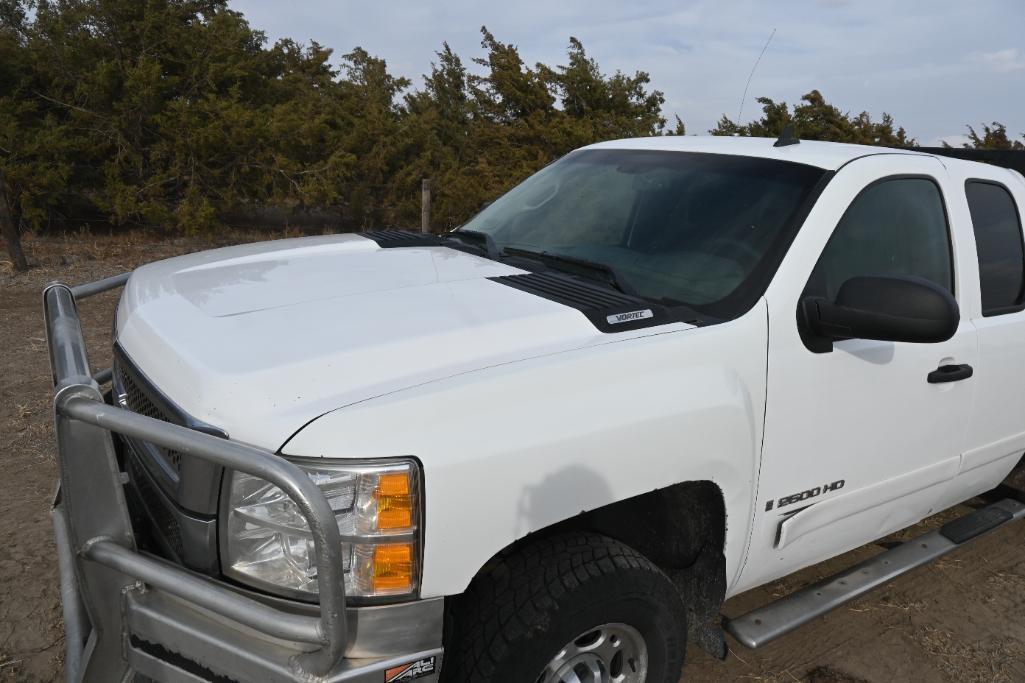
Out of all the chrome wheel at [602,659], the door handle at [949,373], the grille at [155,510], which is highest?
the door handle at [949,373]

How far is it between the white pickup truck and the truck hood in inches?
0.5

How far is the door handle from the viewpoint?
2846 mm

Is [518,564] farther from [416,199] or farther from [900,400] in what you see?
[416,199]

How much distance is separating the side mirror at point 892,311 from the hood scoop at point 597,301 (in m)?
0.53

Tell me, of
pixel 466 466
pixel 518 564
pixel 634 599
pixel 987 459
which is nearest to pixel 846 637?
pixel 987 459

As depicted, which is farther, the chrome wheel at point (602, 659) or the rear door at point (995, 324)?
the rear door at point (995, 324)

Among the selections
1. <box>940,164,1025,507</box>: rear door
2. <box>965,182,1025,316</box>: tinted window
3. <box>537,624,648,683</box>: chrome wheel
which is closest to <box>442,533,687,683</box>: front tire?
<box>537,624,648,683</box>: chrome wheel

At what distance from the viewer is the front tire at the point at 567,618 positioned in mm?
1910

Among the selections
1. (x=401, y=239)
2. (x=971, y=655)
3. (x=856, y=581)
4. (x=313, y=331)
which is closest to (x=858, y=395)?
(x=856, y=581)

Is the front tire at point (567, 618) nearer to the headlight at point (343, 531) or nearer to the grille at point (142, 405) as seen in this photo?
the headlight at point (343, 531)

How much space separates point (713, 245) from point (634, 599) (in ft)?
4.13

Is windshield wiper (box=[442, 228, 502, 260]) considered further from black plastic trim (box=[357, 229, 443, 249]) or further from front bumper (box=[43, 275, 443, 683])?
front bumper (box=[43, 275, 443, 683])

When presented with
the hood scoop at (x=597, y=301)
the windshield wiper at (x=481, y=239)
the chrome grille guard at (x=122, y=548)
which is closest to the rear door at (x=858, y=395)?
the hood scoop at (x=597, y=301)

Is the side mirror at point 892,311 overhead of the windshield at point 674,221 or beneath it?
beneath
